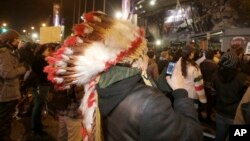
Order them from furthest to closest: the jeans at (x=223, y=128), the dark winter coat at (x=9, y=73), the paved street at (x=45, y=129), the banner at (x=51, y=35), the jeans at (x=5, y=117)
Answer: the banner at (x=51, y=35) → the paved street at (x=45, y=129) → the jeans at (x=5, y=117) → the dark winter coat at (x=9, y=73) → the jeans at (x=223, y=128)

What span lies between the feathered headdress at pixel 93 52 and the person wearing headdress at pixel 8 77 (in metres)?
4.14

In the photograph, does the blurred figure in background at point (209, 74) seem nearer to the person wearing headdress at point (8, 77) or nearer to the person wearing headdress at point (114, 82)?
the person wearing headdress at point (8, 77)

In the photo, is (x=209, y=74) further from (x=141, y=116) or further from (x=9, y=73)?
(x=141, y=116)

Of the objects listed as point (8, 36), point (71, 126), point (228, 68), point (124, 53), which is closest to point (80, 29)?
point (124, 53)

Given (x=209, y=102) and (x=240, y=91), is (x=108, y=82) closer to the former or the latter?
(x=240, y=91)

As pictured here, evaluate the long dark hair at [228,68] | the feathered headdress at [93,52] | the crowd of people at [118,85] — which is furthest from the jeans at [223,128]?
the feathered headdress at [93,52]

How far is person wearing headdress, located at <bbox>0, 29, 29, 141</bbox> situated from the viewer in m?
6.31

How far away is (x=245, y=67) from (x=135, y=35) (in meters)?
6.26

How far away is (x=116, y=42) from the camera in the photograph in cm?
239

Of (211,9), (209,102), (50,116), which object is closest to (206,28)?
(211,9)

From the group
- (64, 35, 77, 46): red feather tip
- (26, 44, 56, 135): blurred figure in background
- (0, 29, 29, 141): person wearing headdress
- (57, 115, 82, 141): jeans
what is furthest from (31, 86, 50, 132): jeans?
(64, 35, 77, 46): red feather tip

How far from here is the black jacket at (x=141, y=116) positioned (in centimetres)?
216

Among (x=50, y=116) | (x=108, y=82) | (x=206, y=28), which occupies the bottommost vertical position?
(x=50, y=116)

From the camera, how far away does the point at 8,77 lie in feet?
20.9
